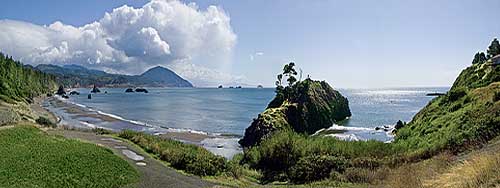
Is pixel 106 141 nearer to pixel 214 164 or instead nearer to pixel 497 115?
pixel 214 164

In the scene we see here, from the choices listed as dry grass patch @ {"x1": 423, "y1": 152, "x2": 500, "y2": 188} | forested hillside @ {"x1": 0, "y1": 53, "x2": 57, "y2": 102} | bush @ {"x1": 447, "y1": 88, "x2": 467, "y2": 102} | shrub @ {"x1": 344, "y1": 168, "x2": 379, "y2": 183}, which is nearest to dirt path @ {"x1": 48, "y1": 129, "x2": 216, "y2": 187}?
shrub @ {"x1": 344, "y1": 168, "x2": 379, "y2": 183}

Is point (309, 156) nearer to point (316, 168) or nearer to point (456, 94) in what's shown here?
point (316, 168)

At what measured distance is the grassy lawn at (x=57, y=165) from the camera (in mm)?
15727

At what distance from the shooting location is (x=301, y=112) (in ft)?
230

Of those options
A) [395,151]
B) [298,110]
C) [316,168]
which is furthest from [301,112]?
[316,168]

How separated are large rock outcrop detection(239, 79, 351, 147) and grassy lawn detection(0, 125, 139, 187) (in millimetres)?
33364

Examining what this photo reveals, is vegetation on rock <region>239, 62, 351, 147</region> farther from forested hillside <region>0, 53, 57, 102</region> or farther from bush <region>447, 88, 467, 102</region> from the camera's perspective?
forested hillside <region>0, 53, 57, 102</region>

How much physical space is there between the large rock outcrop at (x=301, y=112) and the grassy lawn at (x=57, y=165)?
109 ft

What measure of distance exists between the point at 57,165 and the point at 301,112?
181 ft

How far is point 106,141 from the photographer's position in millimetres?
30047

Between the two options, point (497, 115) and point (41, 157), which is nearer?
point (41, 157)

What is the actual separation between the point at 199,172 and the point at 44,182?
9096 mm

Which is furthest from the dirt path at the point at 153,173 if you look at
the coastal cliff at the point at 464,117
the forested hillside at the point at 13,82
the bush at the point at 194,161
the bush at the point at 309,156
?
the forested hillside at the point at 13,82

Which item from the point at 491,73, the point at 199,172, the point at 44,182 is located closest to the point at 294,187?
the point at 199,172
